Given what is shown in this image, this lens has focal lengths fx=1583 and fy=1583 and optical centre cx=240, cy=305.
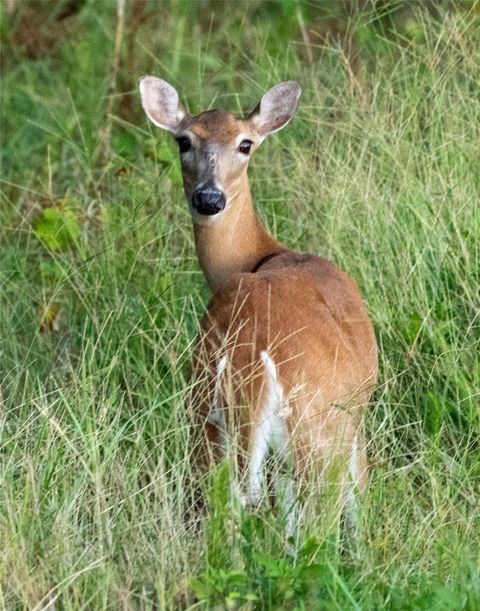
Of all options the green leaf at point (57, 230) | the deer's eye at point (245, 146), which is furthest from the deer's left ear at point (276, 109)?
the green leaf at point (57, 230)

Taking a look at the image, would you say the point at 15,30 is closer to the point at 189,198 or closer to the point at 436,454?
the point at 189,198

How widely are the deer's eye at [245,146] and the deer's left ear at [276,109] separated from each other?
150 millimetres

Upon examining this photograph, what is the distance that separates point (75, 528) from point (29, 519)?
11 centimetres

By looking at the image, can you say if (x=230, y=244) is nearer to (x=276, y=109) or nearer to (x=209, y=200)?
(x=209, y=200)

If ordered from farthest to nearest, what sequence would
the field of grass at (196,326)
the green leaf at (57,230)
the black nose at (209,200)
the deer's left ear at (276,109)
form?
the green leaf at (57,230) → the deer's left ear at (276,109) → the black nose at (209,200) → the field of grass at (196,326)

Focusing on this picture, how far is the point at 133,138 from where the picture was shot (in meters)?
7.19

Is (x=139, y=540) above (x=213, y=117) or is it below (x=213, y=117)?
below

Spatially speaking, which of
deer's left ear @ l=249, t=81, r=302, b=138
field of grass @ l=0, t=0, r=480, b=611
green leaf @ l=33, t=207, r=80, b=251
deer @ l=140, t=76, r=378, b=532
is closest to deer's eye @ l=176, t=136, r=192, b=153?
deer's left ear @ l=249, t=81, r=302, b=138

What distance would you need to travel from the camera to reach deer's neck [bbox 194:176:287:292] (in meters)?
5.25

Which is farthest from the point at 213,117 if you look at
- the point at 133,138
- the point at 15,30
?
the point at 15,30

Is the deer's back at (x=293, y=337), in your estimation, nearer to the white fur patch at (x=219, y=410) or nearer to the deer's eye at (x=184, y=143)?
the white fur patch at (x=219, y=410)

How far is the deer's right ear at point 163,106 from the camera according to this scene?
5.56 meters

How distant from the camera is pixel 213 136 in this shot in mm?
5297

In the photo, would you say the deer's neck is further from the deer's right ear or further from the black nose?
the deer's right ear
